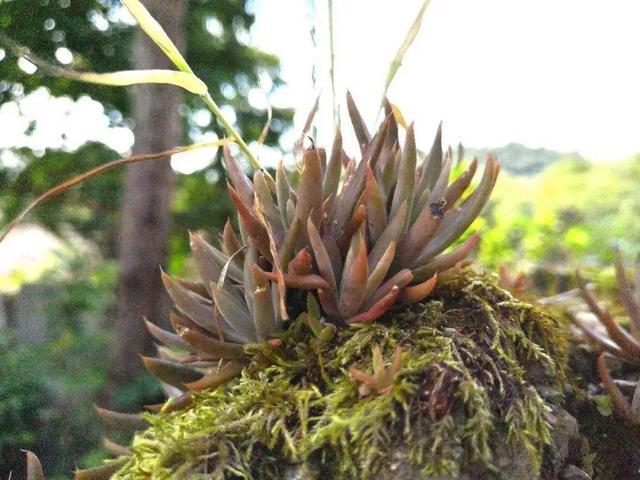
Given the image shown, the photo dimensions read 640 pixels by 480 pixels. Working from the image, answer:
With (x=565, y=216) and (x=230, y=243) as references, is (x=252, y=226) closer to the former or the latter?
(x=230, y=243)

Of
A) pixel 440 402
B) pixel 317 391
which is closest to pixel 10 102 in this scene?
pixel 317 391

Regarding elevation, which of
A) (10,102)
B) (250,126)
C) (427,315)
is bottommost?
(427,315)

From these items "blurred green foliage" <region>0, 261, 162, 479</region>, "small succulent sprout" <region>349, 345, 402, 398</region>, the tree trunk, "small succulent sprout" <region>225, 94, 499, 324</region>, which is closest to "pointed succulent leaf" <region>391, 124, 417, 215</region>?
"small succulent sprout" <region>225, 94, 499, 324</region>

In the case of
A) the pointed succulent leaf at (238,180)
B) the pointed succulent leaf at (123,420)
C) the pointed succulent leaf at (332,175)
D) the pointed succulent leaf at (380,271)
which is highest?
the pointed succulent leaf at (238,180)

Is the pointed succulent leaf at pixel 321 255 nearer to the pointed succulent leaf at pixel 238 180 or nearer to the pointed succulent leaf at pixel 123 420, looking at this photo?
the pointed succulent leaf at pixel 238 180

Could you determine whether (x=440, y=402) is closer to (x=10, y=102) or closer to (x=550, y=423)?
(x=550, y=423)

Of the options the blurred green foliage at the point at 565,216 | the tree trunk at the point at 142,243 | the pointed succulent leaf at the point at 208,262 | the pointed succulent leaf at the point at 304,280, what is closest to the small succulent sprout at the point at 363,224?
the pointed succulent leaf at the point at 304,280
